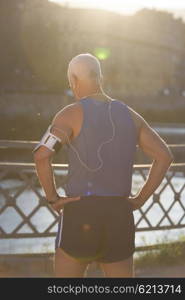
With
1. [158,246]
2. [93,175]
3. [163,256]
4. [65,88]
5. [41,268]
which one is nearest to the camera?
[93,175]

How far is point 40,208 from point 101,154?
8897mm

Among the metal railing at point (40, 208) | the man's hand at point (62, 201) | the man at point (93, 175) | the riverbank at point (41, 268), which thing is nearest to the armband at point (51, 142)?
the man at point (93, 175)

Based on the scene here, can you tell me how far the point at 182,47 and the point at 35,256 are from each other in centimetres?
10784

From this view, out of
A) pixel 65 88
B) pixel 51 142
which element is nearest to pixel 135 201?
pixel 51 142

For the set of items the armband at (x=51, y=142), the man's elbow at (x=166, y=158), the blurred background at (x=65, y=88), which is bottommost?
the blurred background at (x=65, y=88)

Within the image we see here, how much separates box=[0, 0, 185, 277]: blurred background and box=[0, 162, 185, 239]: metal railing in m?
0.01

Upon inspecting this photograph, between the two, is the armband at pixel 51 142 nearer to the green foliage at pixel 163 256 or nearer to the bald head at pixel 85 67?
the bald head at pixel 85 67

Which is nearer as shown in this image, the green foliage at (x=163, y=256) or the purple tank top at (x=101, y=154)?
the purple tank top at (x=101, y=154)

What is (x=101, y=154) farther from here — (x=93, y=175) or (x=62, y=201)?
(x=62, y=201)

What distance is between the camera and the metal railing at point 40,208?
7316 mm

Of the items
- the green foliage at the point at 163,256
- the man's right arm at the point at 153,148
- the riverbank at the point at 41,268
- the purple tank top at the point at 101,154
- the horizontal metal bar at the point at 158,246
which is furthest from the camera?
the horizontal metal bar at the point at 158,246

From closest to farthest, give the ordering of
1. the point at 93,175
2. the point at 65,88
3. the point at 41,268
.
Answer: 1. the point at 93,175
2. the point at 41,268
3. the point at 65,88

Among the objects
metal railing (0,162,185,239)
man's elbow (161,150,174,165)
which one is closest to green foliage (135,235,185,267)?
metal railing (0,162,185,239)

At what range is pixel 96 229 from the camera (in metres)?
3.39
